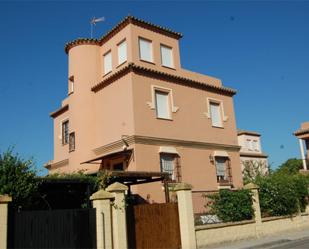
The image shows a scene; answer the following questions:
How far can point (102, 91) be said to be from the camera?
2144cm

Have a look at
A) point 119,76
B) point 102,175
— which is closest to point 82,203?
point 102,175

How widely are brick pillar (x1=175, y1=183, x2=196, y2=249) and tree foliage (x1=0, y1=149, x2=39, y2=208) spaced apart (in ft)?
16.7

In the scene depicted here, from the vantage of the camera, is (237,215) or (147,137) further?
(147,137)

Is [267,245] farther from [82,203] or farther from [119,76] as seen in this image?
[119,76]

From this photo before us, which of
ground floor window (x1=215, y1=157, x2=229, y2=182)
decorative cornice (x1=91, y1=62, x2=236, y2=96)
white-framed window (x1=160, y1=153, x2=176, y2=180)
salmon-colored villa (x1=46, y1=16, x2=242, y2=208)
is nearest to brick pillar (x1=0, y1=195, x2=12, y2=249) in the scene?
salmon-colored villa (x1=46, y1=16, x2=242, y2=208)

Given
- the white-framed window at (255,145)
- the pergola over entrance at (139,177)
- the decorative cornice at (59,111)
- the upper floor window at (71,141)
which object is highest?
the white-framed window at (255,145)

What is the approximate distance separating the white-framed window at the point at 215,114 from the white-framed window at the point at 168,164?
422cm

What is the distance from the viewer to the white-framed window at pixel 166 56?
2167cm

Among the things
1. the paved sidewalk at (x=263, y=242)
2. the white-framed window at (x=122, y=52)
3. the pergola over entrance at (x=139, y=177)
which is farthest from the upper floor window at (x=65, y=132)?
the paved sidewalk at (x=263, y=242)

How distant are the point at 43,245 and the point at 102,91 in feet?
40.4

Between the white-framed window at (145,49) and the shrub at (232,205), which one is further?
the white-framed window at (145,49)

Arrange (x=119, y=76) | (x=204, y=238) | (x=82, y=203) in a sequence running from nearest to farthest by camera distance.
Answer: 1. (x=204, y=238)
2. (x=82, y=203)
3. (x=119, y=76)

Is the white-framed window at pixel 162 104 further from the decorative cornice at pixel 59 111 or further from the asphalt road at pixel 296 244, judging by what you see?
the asphalt road at pixel 296 244

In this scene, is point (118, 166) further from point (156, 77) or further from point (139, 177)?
point (156, 77)
